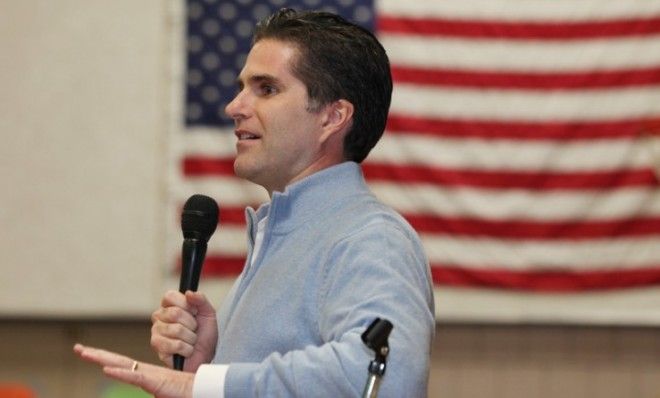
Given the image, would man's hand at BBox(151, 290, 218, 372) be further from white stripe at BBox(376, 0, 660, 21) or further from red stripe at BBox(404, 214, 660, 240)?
white stripe at BBox(376, 0, 660, 21)

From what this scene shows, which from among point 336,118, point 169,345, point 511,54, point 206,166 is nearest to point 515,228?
point 511,54

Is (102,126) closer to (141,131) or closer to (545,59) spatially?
(141,131)

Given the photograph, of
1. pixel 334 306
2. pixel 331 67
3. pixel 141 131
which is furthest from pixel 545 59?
pixel 334 306

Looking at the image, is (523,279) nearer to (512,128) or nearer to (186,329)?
(512,128)

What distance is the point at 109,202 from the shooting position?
5.55 m

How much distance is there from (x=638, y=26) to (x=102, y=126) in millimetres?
2496

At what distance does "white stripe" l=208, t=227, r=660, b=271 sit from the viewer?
5.34 m

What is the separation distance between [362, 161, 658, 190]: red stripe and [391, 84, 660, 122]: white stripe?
0.25 metres

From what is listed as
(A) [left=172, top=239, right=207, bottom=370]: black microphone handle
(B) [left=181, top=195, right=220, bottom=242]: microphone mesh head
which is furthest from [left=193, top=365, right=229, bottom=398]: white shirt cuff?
(B) [left=181, top=195, right=220, bottom=242]: microphone mesh head

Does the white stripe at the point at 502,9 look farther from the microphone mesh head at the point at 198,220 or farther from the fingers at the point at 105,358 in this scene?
the fingers at the point at 105,358

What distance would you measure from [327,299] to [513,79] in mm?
3347

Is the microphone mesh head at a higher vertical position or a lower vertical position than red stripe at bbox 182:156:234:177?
lower

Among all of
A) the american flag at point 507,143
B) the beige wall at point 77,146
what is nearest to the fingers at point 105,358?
the american flag at point 507,143

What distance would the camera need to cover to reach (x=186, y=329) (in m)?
2.53
